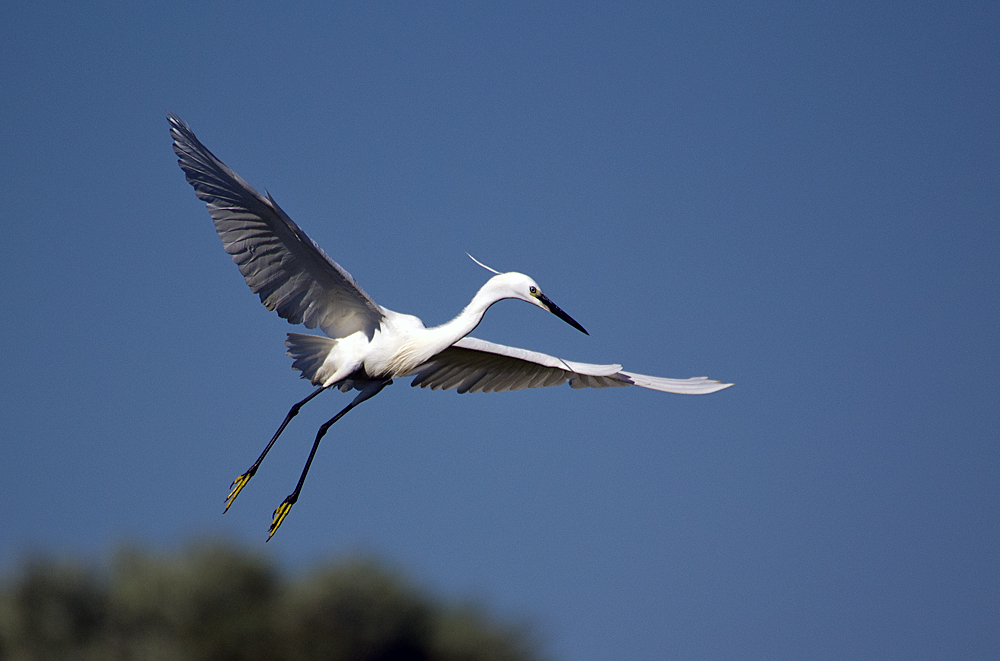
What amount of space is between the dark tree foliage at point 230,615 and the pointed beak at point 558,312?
613 inches

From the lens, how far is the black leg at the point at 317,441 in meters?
10.1

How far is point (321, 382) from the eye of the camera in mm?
10469

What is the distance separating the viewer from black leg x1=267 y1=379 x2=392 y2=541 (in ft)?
33.1

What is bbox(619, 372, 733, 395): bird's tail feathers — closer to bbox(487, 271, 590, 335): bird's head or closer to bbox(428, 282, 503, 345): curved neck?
bbox(487, 271, 590, 335): bird's head

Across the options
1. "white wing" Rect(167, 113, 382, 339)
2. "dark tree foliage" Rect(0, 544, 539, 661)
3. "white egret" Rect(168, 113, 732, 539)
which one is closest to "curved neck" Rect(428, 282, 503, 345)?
"white egret" Rect(168, 113, 732, 539)

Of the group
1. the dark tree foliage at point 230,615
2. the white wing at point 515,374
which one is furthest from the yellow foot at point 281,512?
the dark tree foliage at point 230,615

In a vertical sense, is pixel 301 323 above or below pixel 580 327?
below

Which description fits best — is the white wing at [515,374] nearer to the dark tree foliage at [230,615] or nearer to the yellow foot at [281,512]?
the yellow foot at [281,512]

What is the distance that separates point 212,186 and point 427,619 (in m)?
18.9

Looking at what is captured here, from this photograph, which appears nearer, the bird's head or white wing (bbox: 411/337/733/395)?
the bird's head

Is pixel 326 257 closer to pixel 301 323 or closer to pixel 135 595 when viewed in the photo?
pixel 301 323

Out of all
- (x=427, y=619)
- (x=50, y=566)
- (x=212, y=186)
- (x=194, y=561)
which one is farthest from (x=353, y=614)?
(x=212, y=186)

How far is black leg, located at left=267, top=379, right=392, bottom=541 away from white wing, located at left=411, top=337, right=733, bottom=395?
1.14 meters

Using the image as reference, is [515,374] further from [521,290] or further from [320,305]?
[320,305]
